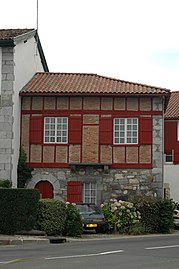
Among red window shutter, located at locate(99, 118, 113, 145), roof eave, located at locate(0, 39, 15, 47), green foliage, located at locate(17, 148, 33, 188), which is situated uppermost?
roof eave, located at locate(0, 39, 15, 47)

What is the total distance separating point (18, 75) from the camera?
1133 inches

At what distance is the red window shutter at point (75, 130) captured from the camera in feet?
94.5

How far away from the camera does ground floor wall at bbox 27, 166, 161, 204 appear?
93.0 ft

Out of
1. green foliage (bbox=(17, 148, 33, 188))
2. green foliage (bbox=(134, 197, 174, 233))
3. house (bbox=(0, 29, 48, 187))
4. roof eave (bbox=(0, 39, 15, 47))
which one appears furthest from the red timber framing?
roof eave (bbox=(0, 39, 15, 47))

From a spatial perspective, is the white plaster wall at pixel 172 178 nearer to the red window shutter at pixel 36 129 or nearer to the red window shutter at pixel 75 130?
the red window shutter at pixel 75 130

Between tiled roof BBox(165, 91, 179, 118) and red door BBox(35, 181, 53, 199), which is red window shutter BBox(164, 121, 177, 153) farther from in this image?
red door BBox(35, 181, 53, 199)

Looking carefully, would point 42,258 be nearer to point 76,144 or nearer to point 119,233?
point 119,233

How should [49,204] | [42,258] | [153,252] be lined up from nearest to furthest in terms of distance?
[42,258]
[153,252]
[49,204]

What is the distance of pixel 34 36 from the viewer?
32.2 metres

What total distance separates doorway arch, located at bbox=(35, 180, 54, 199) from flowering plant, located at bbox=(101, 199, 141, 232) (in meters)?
4.29

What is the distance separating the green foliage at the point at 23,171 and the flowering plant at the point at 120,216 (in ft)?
16.5

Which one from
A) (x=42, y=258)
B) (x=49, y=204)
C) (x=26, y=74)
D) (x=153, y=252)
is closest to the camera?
(x=42, y=258)

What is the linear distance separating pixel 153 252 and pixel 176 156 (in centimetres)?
2563

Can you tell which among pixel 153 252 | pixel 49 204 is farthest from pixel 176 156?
pixel 153 252
